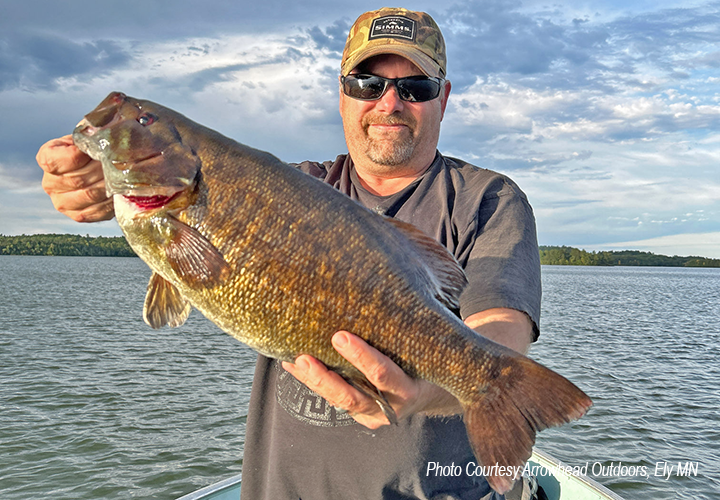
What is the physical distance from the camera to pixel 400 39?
11.3 ft

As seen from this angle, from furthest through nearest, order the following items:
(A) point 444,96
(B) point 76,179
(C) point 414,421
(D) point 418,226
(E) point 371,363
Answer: (A) point 444,96, (D) point 418,226, (C) point 414,421, (B) point 76,179, (E) point 371,363

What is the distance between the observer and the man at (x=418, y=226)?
244cm

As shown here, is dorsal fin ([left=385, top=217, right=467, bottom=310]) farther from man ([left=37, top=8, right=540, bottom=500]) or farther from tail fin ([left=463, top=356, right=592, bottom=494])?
tail fin ([left=463, top=356, right=592, bottom=494])

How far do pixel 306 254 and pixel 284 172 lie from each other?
0.42m

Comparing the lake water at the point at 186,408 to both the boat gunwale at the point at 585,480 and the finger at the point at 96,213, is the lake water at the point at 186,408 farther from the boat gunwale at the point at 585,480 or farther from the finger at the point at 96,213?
the finger at the point at 96,213

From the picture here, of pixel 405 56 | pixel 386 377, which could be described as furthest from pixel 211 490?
pixel 405 56

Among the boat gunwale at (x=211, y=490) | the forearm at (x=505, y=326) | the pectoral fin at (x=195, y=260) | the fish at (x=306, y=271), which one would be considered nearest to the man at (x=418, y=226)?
the forearm at (x=505, y=326)

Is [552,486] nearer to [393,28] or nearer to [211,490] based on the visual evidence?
[211,490]

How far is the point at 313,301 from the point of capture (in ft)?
7.19

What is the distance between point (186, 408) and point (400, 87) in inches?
464

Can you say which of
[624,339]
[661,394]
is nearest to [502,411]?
[661,394]

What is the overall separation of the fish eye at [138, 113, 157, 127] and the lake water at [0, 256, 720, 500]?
337 inches

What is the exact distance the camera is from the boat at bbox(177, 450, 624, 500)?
5375 millimetres

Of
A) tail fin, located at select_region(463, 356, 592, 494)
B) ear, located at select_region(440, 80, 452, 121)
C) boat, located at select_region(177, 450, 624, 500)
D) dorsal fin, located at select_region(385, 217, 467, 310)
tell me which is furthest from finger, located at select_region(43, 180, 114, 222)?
boat, located at select_region(177, 450, 624, 500)
